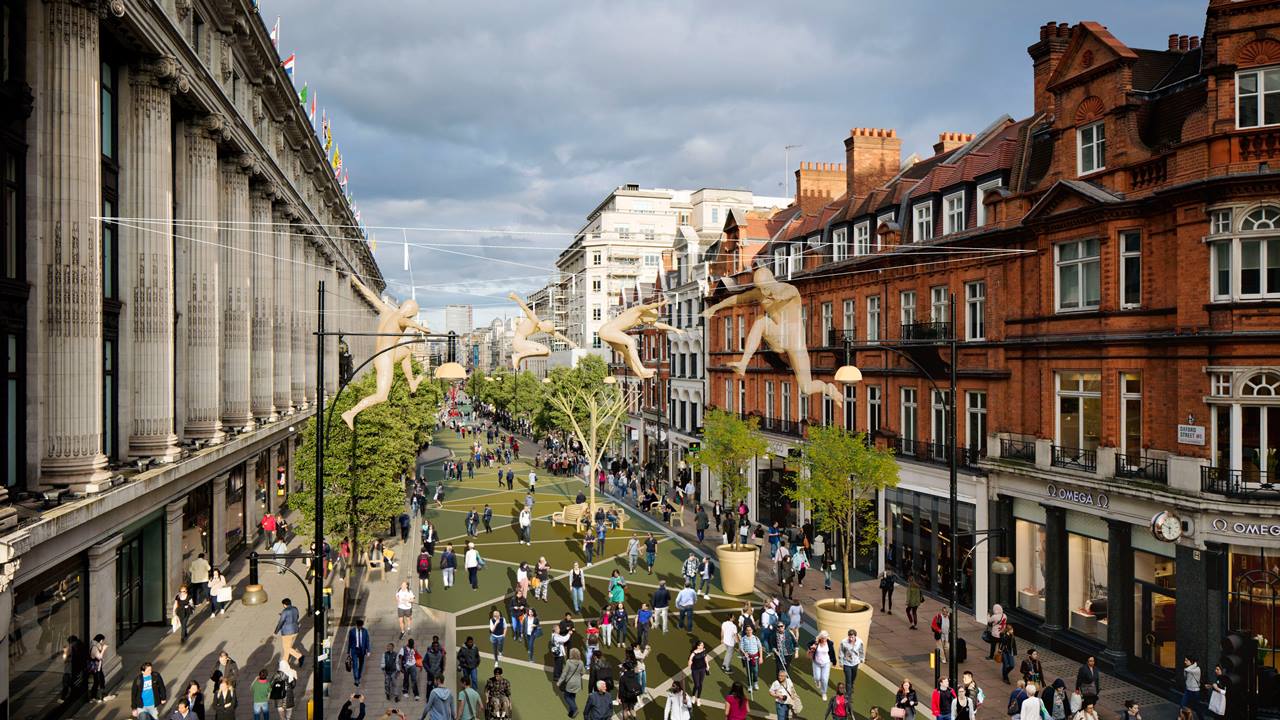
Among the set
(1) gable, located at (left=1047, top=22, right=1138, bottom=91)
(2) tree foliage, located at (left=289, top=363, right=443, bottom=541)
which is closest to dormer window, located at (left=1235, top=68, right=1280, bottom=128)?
(1) gable, located at (left=1047, top=22, right=1138, bottom=91)

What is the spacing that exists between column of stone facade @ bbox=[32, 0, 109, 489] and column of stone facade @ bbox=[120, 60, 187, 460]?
524 centimetres

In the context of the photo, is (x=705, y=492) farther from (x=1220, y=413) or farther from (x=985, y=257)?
(x=1220, y=413)

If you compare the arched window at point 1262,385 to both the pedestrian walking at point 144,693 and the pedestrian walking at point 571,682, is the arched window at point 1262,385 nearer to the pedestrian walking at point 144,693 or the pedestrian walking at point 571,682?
the pedestrian walking at point 571,682

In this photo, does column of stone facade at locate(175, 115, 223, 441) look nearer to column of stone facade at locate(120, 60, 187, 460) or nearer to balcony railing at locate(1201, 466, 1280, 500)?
column of stone facade at locate(120, 60, 187, 460)

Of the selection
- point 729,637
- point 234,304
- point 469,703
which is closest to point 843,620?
point 729,637

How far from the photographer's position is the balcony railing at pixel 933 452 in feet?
93.7

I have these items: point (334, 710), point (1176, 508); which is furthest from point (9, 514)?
point (1176, 508)

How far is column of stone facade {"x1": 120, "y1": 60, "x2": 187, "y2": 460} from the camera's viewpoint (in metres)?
23.8

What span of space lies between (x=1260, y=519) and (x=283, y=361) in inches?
1712

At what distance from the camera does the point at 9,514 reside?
15.1m

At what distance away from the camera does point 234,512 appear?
34656mm

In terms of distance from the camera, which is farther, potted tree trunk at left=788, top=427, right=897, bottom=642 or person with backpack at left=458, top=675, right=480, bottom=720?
potted tree trunk at left=788, top=427, right=897, bottom=642

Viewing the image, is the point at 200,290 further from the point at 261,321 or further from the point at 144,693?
the point at 144,693

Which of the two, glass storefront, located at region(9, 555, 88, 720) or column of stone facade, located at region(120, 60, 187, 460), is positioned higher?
column of stone facade, located at region(120, 60, 187, 460)
